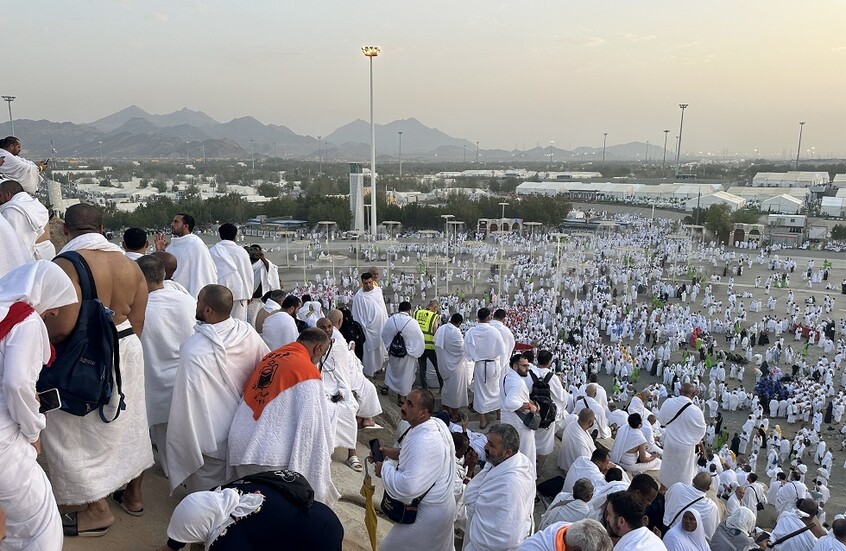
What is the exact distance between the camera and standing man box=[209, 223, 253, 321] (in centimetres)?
483

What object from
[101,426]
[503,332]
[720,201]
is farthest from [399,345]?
[720,201]

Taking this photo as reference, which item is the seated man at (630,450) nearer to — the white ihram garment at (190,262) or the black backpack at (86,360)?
the white ihram garment at (190,262)

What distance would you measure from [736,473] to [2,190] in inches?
318

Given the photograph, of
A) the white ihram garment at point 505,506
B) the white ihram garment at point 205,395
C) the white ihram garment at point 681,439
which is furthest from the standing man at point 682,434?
the white ihram garment at point 205,395

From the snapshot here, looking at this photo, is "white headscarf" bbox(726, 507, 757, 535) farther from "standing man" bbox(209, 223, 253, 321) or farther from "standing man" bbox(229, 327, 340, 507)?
"standing man" bbox(209, 223, 253, 321)

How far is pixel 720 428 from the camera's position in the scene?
11250 millimetres

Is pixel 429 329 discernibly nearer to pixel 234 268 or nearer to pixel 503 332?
pixel 503 332

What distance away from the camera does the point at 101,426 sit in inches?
97.2

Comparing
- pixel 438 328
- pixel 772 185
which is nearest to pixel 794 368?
pixel 438 328

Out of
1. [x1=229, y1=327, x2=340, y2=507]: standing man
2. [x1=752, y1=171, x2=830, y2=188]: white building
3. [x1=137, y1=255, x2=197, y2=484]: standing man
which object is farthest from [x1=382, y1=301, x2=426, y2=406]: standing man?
[x1=752, y1=171, x2=830, y2=188]: white building

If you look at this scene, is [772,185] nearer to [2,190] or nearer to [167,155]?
[2,190]

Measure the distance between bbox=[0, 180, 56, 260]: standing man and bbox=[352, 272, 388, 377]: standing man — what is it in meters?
2.85

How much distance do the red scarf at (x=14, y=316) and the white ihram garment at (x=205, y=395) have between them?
0.87m

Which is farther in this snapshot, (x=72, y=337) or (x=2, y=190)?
(x=2, y=190)
